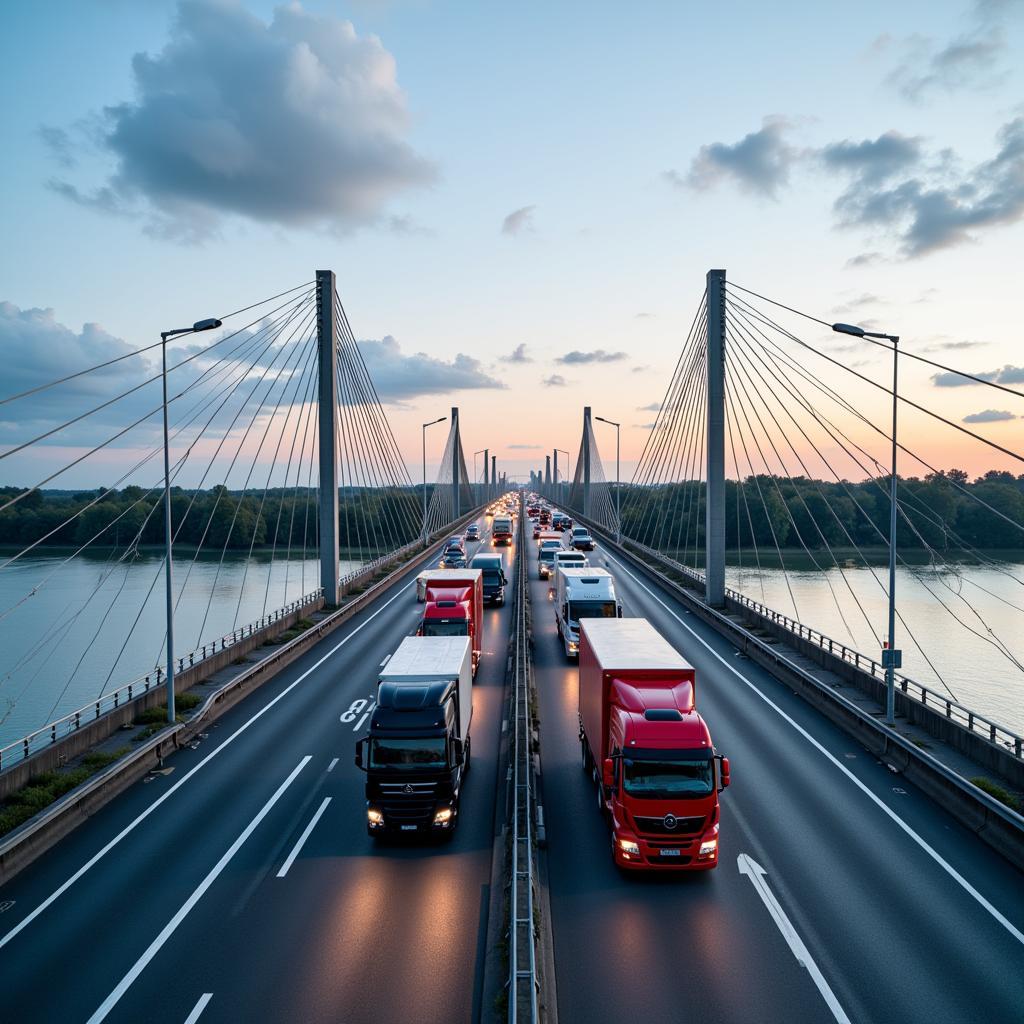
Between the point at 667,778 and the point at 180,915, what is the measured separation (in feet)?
27.1

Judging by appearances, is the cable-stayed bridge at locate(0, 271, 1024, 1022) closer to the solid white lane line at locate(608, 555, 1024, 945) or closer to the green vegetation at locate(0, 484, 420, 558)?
the solid white lane line at locate(608, 555, 1024, 945)

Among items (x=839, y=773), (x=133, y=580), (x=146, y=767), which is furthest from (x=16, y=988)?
(x=133, y=580)

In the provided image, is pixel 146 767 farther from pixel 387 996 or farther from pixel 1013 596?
pixel 1013 596

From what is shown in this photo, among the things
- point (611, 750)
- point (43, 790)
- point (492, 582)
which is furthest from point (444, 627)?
point (492, 582)

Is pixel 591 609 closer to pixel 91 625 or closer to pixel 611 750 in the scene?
pixel 611 750

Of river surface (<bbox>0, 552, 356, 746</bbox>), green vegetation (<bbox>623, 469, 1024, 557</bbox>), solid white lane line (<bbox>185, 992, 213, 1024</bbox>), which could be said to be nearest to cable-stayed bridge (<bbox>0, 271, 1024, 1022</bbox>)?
solid white lane line (<bbox>185, 992, 213, 1024</bbox>)

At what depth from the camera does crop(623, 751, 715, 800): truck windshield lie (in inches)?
508

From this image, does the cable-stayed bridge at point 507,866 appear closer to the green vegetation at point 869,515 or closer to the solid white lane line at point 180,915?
the solid white lane line at point 180,915

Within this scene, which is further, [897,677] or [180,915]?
[897,677]

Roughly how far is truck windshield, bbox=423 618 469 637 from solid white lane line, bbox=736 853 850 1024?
1278 cm

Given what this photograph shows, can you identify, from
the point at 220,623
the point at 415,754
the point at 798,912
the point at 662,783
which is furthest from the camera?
the point at 220,623

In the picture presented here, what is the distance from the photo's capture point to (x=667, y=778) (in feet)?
42.8

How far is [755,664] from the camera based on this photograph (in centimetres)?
A: 2889

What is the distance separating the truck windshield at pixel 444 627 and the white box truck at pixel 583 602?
16.7ft
